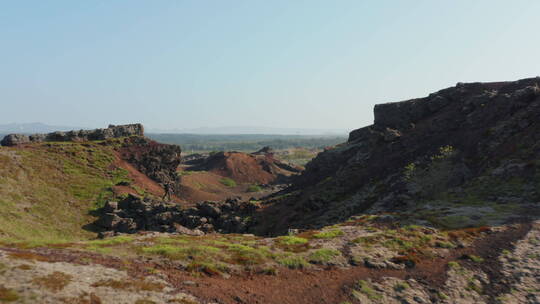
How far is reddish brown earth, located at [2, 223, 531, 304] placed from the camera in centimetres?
2047

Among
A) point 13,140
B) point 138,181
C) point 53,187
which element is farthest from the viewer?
point 138,181

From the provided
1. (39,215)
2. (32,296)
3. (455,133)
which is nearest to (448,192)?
(455,133)

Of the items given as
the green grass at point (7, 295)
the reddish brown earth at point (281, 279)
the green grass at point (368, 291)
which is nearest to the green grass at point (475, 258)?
the reddish brown earth at point (281, 279)

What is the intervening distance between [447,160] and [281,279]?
4432 centimetres

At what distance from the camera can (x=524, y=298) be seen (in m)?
22.9

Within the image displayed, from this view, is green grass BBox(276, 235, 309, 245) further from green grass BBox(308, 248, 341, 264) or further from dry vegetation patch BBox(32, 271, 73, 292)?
dry vegetation patch BBox(32, 271, 73, 292)

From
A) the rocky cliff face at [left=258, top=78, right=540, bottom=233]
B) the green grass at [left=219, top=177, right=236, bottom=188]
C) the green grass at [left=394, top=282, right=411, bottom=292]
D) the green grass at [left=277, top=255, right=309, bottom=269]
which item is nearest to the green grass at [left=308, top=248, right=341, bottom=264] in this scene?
the green grass at [left=277, top=255, right=309, bottom=269]

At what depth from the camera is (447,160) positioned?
55.7 m

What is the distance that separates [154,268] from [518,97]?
65.2 meters

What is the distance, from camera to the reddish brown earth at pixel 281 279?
2047 centimetres

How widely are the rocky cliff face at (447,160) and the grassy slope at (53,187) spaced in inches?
1488

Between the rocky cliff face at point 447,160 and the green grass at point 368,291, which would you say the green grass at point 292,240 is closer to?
the green grass at point 368,291

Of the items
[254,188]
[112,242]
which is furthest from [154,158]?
[112,242]

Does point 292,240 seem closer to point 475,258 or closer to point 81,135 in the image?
point 475,258
